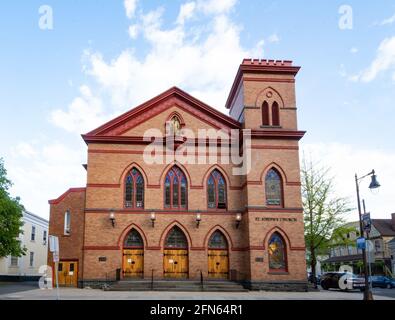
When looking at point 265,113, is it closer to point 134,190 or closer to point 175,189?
point 175,189

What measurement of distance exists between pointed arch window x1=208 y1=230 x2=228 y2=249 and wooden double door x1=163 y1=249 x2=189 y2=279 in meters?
1.74

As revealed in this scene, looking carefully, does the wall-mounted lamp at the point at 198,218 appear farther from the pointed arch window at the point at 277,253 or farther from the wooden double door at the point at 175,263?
the pointed arch window at the point at 277,253

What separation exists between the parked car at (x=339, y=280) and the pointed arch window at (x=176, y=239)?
1168 centimetres

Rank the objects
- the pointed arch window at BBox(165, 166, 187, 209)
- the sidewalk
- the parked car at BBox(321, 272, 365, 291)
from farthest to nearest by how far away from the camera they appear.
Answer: the parked car at BBox(321, 272, 365, 291)
the pointed arch window at BBox(165, 166, 187, 209)
the sidewalk

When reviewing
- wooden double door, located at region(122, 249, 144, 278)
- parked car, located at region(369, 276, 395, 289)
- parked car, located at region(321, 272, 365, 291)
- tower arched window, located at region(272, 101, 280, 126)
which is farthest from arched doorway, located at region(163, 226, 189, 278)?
parked car, located at region(369, 276, 395, 289)

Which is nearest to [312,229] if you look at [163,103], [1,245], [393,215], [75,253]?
[163,103]

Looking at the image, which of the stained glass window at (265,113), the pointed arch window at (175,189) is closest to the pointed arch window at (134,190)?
the pointed arch window at (175,189)

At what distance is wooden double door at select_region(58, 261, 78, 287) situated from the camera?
1052 inches

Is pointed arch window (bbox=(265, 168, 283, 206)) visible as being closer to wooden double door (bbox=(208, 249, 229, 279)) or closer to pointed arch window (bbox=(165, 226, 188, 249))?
wooden double door (bbox=(208, 249, 229, 279))

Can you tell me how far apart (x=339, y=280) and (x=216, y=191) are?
11.1m
